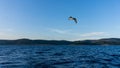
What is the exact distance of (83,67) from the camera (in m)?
29.2

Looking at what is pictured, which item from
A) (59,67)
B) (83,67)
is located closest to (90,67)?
(83,67)

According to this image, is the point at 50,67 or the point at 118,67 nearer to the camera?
the point at 50,67

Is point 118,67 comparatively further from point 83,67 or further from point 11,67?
point 11,67

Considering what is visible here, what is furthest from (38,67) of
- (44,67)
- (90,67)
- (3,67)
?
(90,67)

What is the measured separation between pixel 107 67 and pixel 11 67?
528 inches

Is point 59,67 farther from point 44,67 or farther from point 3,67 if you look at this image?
point 3,67

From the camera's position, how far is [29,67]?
1126 inches

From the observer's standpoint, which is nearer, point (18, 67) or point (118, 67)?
point (18, 67)

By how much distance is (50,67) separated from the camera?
2864 centimetres

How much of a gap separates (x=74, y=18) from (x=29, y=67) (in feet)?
29.8

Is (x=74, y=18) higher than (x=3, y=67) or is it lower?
higher

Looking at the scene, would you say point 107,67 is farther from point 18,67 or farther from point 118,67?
point 18,67

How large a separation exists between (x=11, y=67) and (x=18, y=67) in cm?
96

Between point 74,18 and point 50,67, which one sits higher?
point 74,18
